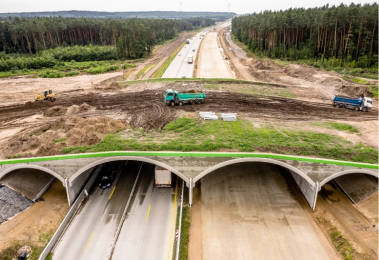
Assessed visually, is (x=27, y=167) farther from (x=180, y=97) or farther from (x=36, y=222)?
(x=180, y=97)

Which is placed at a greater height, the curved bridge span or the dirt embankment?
the dirt embankment

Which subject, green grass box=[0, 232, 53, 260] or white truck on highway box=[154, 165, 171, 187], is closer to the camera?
green grass box=[0, 232, 53, 260]

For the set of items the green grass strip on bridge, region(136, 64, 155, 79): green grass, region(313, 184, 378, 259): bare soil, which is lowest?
region(313, 184, 378, 259): bare soil

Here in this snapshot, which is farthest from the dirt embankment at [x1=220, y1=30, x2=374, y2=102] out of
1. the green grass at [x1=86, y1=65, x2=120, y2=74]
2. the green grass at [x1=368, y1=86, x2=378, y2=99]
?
the green grass at [x1=86, y1=65, x2=120, y2=74]

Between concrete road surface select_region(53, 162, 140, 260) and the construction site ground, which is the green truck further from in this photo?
concrete road surface select_region(53, 162, 140, 260)

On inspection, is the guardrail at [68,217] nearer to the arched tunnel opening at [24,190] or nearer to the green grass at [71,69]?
the arched tunnel opening at [24,190]

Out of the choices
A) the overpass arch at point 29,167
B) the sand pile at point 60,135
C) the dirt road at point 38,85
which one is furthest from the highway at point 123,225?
the dirt road at point 38,85

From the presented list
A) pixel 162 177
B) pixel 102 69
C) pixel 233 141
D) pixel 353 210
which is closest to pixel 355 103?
pixel 353 210
